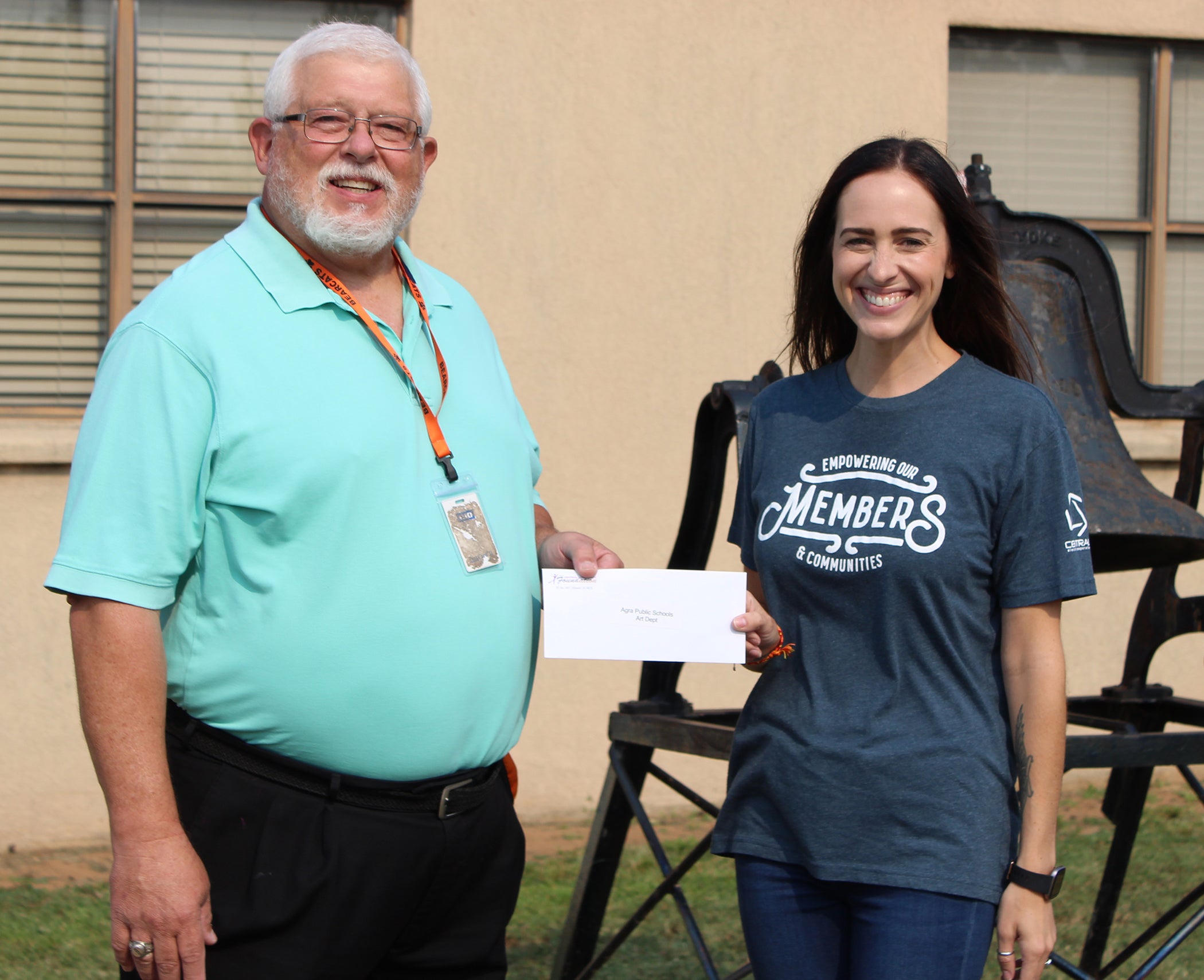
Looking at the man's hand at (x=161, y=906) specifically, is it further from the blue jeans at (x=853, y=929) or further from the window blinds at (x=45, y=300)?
the window blinds at (x=45, y=300)

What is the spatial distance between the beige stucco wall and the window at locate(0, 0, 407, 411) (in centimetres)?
66

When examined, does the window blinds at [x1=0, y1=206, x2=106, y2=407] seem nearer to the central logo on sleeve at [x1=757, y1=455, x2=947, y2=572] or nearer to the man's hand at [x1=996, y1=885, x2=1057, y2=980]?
the central logo on sleeve at [x1=757, y1=455, x2=947, y2=572]

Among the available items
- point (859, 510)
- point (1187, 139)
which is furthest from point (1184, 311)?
point (859, 510)

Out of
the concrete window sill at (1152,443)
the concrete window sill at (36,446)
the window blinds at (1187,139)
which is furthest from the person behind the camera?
the window blinds at (1187,139)

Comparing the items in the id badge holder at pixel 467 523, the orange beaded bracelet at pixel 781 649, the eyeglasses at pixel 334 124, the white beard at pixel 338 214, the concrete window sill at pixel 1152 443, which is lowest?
the orange beaded bracelet at pixel 781 649

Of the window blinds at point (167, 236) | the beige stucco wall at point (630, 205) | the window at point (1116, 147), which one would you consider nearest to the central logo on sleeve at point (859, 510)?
the beige stucco wall at point (630, 205)

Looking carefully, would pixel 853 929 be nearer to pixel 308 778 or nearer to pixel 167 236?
pixel 308 778

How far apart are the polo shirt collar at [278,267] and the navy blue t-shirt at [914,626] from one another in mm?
853

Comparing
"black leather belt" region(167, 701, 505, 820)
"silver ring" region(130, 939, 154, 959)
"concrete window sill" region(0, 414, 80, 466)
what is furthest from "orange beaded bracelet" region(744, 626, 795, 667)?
"concrete window sill" region(0, 414, 80, 466)

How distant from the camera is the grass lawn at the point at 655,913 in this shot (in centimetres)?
399

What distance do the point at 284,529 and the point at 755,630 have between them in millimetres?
750

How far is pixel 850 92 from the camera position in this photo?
568 centimetres

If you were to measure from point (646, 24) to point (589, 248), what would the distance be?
980 millimetres

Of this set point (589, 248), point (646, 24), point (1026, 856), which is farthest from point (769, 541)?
point (646, 24)
